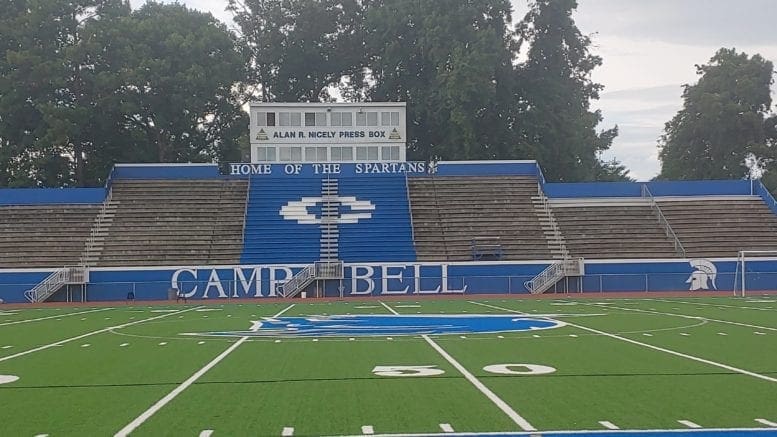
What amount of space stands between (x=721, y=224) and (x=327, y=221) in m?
20.3

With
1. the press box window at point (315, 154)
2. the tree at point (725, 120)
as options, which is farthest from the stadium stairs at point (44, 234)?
the tree at point (725, 120)

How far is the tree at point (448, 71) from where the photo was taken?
53594 mm

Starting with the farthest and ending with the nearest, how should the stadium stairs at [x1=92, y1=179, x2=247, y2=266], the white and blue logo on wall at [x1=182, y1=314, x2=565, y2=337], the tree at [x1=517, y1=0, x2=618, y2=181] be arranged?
the tree at [x1=517, y1=0, x2=618, y2=181], the stadium stairs at [x1=92, y1=179, x2=247, y2=266], the white and blue logo on wall at [x1=182, y1=314, x2=565, y2=337]

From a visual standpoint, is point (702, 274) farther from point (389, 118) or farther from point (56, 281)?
point (56, 281)

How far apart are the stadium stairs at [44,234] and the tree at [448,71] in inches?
919

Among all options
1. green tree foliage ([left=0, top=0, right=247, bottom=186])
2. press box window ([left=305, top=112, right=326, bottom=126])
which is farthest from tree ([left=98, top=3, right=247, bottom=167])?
press box window ([left=305, top=112, right=326, bottom=126])

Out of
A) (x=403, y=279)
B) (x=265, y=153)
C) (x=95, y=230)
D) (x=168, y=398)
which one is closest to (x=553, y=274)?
(x=403, y=279)

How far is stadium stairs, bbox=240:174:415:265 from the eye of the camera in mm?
40562

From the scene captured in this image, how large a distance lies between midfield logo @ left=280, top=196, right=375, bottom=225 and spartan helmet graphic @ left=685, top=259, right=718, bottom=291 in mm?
16242

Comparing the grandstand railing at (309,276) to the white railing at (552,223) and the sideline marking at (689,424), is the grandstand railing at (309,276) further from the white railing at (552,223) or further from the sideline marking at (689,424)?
the sideline marking at (689,424)

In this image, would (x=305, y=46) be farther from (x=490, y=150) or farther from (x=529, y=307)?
(x=529, y=307)

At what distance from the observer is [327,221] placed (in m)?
43.2

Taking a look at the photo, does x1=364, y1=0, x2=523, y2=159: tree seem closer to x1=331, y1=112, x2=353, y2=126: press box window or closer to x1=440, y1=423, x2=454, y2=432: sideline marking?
x1=331, y1=112, x2=353, y2=126: press box window

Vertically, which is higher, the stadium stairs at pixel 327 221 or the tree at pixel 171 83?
the tree at pixel 171 83
